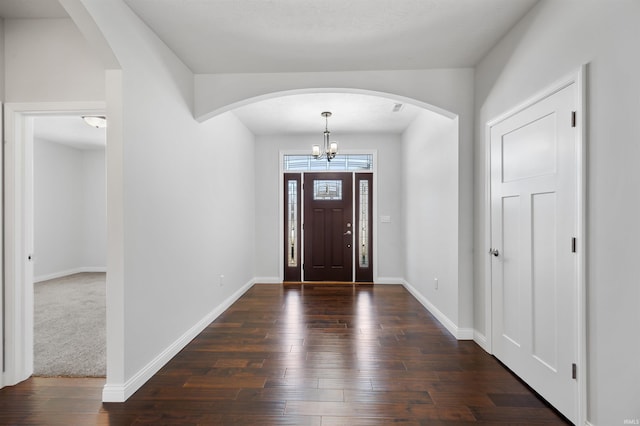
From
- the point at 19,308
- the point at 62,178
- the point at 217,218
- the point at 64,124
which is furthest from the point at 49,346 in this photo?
the point at 62,178

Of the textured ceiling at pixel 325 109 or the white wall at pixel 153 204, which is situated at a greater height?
the textured ceiling at pixel 325 109

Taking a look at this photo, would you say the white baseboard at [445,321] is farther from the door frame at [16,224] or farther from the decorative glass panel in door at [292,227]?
the door frame at [16,224]

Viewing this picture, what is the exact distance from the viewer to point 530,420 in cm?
205

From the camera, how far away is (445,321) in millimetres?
3764

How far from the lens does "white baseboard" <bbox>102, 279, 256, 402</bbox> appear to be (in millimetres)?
2268

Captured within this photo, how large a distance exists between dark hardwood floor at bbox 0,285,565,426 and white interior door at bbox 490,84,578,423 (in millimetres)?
252

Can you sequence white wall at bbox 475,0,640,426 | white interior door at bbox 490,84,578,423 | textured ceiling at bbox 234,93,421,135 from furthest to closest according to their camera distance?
textured ceiling at bbox 234,93,421,135 → white interior door at bbox 490,84,578,423 → white wall at bbox 475,0,640,426

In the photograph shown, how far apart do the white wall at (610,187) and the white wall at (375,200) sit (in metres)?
4.04

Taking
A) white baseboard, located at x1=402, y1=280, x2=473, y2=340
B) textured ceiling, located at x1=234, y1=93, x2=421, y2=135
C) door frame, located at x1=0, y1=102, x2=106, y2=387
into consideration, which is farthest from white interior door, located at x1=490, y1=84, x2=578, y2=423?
door frame, located at x1=0, y1=102, x2=106, y2=387

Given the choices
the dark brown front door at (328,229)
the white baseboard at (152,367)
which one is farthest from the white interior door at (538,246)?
the dark brown front door at (328,229)

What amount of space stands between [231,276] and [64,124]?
3.95 metres

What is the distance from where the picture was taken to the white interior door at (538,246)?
2.04 m

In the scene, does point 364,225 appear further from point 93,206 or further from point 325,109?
point 93,206

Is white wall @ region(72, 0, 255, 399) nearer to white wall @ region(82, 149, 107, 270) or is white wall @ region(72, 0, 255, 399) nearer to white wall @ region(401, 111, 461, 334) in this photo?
white wall @ region(401, 111, 461, 334)
